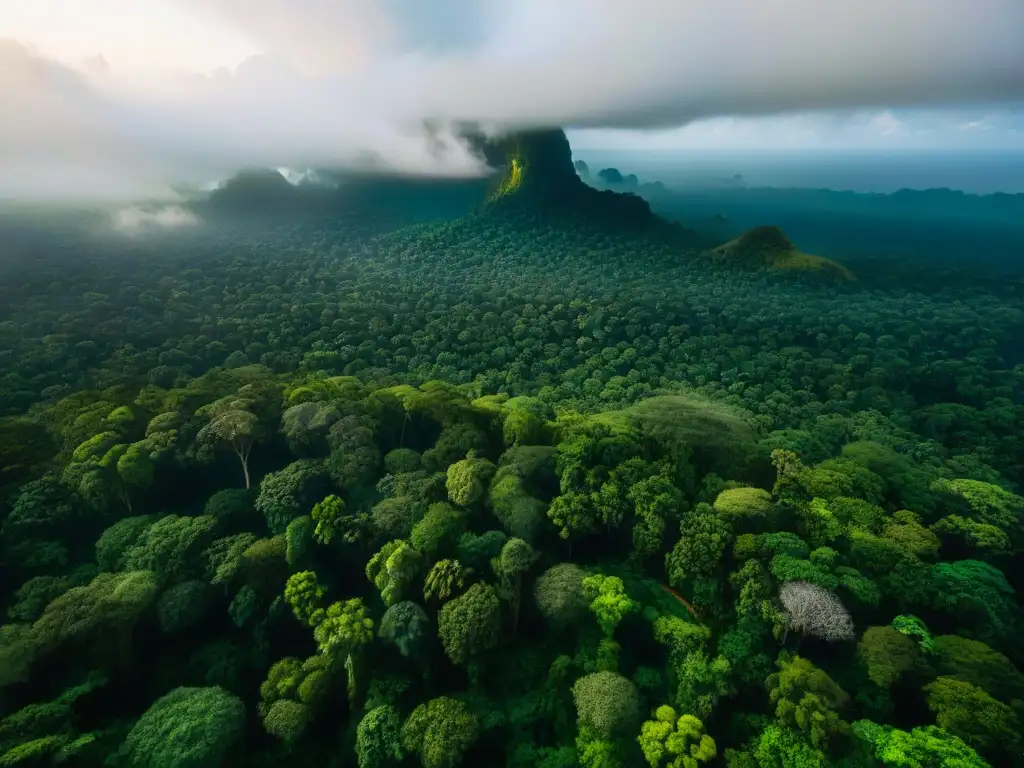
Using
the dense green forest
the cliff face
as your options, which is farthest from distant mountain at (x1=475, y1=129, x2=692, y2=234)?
the dense green forest

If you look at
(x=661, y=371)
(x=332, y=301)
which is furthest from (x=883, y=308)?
(x=332, y=301)

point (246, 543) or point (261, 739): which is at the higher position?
point (246, 543)

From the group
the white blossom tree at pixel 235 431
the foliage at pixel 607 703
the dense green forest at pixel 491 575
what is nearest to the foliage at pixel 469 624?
the dense green forest at pixel 491 575

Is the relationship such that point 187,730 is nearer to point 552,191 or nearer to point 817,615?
point 817,615

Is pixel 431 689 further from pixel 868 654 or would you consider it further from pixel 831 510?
pixel 831 510

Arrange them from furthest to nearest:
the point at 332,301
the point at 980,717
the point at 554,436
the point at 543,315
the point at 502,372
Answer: the point at 332,301 → the point at 543,315 → the point at 502,372 → the point at 554,436 → the point at 980,717

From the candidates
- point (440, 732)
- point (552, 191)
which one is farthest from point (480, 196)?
point (440, 732)
